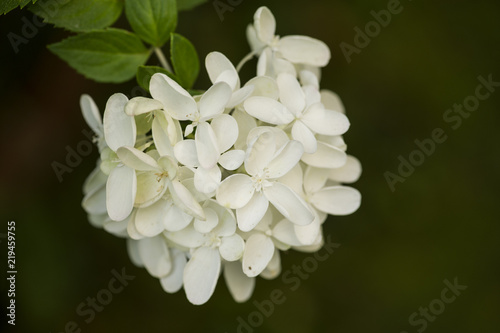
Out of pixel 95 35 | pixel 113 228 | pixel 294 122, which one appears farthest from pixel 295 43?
pixel 113 228

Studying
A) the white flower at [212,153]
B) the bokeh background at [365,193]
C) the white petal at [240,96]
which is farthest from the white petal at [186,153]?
the bokeh background at [365,193]

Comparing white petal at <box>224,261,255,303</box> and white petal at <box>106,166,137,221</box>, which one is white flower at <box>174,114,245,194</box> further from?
white petal at <box>224,261,255,303</box>

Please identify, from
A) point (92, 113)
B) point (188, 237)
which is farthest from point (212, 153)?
point (92, 113)

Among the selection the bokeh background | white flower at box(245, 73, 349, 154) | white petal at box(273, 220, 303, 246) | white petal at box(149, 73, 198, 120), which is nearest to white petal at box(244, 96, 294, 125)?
white flower at box(245, 73, 349, 154)

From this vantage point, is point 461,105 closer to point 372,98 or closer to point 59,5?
point 372,98

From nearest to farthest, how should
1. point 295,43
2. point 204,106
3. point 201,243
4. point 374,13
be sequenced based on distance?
point 204,106, point 201,243, point 295,43, point 374,13

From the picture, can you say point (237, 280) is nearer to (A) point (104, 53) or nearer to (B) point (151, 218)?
(B) point (151, 218)
